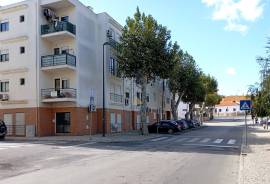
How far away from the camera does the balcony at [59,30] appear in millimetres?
36516

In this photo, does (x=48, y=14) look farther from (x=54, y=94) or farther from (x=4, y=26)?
(x=54, y=94)

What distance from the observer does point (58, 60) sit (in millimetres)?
36500

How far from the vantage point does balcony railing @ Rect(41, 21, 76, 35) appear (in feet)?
120

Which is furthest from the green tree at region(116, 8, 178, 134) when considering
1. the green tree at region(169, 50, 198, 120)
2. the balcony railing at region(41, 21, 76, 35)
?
the green tree at region(169, 50, 198, 120)

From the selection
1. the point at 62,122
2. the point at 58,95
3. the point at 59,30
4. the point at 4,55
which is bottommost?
the point at 62,122

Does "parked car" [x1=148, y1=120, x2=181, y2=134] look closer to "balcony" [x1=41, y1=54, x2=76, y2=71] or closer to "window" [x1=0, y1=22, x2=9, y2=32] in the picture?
"balcony" [x1=41, y1=54, x2=76, y2=71]

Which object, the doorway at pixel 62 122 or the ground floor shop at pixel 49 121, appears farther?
the doorway at pixel 62 122

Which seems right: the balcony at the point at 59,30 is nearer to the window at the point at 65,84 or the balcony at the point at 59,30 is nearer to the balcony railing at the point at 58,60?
the balcony railing at the point at 58,60

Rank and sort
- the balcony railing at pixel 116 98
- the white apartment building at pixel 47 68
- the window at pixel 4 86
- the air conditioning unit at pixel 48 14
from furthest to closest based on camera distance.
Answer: the balcony railing at pixel 116 98, the window at pixel 4 86, the air conditioning unit at pixel 48 14, the white apartment building at pixel 47 68

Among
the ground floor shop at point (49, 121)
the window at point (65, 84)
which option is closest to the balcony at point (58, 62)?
the window at point (65, 84)

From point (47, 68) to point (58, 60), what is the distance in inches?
50.8

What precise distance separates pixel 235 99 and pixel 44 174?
541ft

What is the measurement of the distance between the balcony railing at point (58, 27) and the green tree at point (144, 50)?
518cm

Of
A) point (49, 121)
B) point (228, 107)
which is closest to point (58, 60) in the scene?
point (49, 121)
